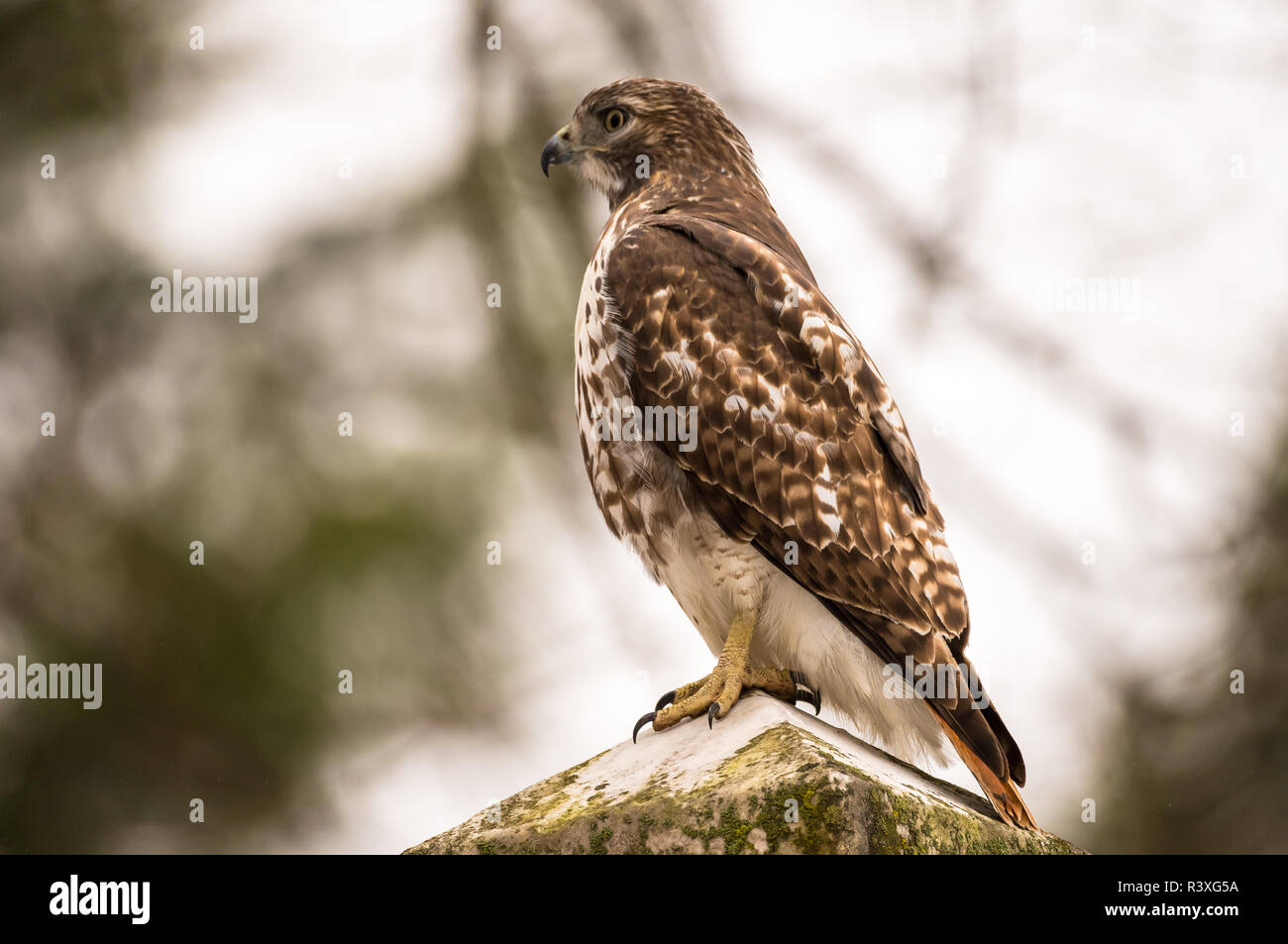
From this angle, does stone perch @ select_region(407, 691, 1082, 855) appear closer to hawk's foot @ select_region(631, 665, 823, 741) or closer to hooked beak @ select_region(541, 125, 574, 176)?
hawk's foot @ select_region(631, 665, 823, 741)

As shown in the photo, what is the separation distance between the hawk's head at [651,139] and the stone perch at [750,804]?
2.31 m

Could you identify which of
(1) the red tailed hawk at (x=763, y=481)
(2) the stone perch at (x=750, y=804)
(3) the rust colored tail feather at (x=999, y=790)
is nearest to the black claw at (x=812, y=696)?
(1) the red tailed hawk at (x=763, y=481)

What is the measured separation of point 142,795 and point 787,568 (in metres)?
4.42

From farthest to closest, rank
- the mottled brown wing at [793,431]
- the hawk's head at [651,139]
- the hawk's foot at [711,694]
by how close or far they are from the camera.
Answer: the hawk's head at [651,139] < the mottled brown wing at [793,431] < the hawk's foot at [711,694]

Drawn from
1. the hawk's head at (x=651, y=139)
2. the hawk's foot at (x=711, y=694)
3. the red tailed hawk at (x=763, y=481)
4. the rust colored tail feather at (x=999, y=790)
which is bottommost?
the rust colored tail feather at (x=999, y=790)

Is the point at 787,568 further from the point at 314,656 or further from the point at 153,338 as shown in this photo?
the point at 153,338

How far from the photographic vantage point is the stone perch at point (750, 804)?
3.50m

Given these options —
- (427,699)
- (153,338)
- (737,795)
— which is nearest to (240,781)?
(427,699)

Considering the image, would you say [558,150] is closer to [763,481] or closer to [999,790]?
[763,481]

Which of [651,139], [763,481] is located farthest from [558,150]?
[763,481]

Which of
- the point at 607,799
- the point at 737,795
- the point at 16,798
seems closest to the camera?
the point at 737,795

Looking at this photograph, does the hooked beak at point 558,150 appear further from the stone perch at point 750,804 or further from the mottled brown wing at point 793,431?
the stone perch at point 750,804

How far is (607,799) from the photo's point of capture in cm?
387

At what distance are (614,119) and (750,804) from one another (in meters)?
3.15
